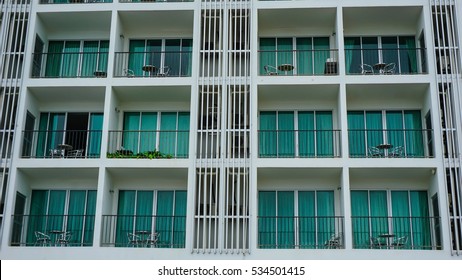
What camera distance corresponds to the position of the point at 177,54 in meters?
24.1

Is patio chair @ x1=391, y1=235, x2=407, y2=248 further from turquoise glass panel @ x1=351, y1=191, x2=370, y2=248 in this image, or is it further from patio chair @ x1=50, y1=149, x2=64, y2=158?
patio chair @ x1=50, y1=149, x2=64, y2=158

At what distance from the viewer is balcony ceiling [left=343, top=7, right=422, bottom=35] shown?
911 inches

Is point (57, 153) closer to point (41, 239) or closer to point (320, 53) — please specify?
point (41, 239)

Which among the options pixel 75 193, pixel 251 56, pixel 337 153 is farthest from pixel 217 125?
pixel 75 193

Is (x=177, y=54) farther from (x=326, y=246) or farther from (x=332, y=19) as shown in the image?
(x=326, y=246)

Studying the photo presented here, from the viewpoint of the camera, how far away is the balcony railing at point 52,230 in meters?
21.7

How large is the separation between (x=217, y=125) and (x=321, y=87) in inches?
148

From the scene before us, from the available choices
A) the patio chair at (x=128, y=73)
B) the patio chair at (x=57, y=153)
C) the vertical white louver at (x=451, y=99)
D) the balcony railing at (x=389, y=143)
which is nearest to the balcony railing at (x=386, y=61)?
the vertical white louver at (x=451, y=99)

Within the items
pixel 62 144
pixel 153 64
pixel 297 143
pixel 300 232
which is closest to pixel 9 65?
pixel 62 144

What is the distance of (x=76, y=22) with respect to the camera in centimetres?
2431

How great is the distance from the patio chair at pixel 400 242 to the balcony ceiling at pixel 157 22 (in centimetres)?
1023

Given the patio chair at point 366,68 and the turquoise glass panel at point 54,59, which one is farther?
the turquoise glass panel at point 54,59

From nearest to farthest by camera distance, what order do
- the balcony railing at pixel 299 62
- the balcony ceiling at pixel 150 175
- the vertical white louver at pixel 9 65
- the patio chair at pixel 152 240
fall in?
the patio chair at pixel 152 240 → the balcony ceiling at pixel 150 175 → the vertical white louver at pixel 9 65 → the balcony railing at pixel 299 62

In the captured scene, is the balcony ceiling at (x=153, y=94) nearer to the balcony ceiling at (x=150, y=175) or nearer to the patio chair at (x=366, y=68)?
the balcony ceiling at (x=150, y=175)
